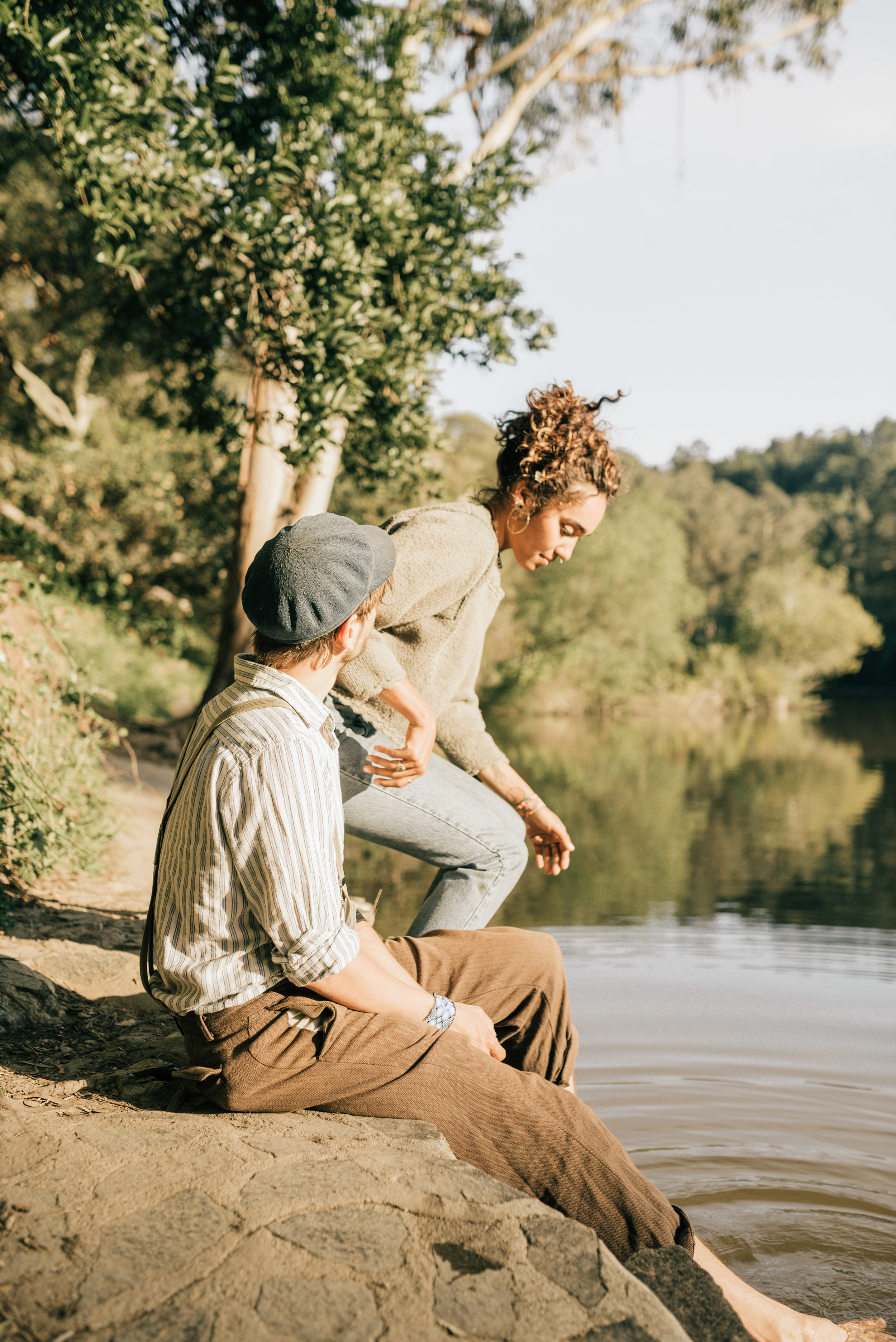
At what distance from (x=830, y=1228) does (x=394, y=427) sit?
5.55 m

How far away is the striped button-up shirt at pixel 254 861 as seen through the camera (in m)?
1.91

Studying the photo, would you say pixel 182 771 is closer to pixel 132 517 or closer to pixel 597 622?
pixel 132 517

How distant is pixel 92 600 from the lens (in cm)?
1639

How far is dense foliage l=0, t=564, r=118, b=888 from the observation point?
4309 mm

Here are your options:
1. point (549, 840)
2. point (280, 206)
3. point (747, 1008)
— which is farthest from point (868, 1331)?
point (280, 206)

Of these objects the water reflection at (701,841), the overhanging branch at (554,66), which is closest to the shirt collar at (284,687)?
the water reflection at (701,841)

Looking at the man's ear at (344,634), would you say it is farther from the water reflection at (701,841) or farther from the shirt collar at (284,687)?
the water reflection at (701,841)

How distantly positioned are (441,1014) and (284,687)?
0.77 metres

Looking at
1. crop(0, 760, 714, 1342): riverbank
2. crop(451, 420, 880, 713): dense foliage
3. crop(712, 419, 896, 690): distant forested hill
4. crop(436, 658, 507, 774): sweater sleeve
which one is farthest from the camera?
crop(712, 419, 896, 690): distant forested hill

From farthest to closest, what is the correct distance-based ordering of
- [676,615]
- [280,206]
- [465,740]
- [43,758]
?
[676,615]
[280,206]
[43,758]
[465,740]

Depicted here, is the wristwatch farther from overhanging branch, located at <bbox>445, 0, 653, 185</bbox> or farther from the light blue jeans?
overhanging branch, located at <bbox>445, 0, 653, 185</bbox>

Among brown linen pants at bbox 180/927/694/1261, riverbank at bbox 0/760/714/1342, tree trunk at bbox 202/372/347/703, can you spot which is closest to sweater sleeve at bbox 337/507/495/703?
brown linen pants at bbox 180/927/694/1261

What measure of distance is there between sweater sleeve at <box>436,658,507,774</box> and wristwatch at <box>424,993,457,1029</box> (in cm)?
113

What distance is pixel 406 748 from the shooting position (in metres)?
2.80
